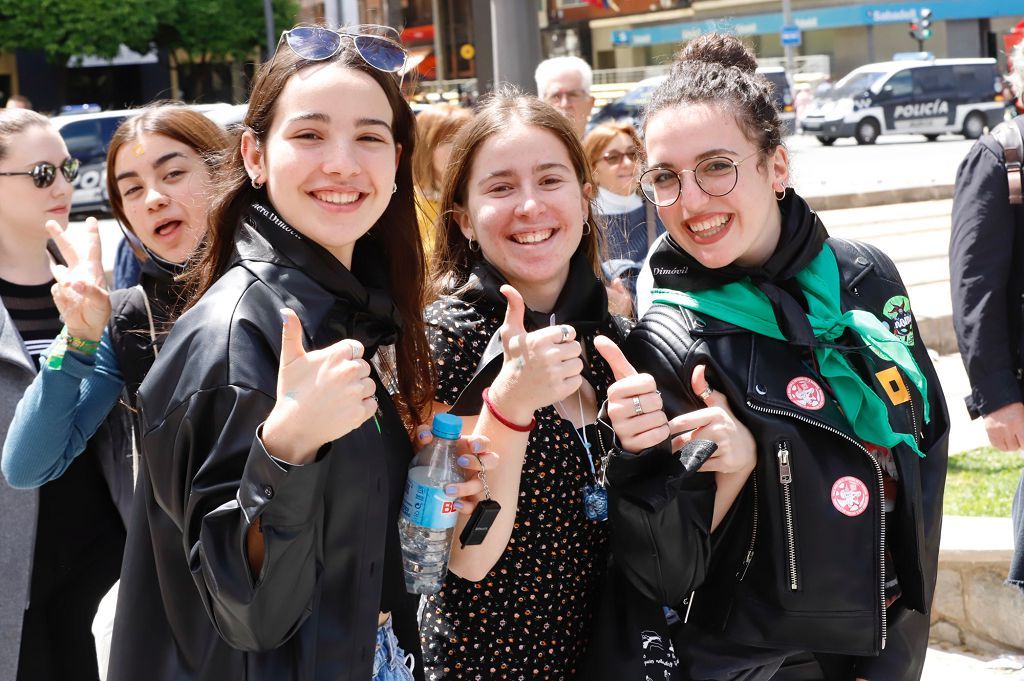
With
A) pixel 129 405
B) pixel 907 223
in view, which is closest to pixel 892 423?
pixel 129 405

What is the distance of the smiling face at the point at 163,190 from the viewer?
3.17 metres

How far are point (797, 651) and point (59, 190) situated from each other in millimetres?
2654

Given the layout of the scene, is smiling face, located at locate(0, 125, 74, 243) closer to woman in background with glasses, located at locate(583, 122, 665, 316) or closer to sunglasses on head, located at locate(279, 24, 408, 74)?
sunglasses on head, located at locate(279, 24, 408, 74)

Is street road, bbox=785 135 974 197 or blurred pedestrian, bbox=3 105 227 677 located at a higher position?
street road, bbox=785 135 974 197

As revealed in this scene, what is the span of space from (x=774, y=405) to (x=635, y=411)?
1.02 feet

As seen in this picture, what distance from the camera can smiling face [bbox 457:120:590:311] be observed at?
8.18ft

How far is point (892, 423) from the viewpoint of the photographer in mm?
2277

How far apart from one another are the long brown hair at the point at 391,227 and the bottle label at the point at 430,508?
0.34m

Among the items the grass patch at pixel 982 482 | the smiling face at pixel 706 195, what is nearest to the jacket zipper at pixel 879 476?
the smiling face at pixel 706 195

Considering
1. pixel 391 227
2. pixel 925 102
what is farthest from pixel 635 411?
pixel 925 102

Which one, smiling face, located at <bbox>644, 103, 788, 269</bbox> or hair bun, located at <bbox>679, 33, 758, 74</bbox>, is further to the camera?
hair bun, located at <bbox>679, 33, 758, 74</bbox>

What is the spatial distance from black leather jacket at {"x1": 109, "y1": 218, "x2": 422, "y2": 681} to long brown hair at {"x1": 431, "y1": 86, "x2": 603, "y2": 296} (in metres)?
0.71

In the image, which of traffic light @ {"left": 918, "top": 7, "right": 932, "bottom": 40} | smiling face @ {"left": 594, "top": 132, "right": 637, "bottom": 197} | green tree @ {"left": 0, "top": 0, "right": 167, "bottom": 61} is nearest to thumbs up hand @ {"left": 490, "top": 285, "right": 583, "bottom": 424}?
smiling face @ {"left": 594, "top": 132, "right": 637, "bottom": 197}

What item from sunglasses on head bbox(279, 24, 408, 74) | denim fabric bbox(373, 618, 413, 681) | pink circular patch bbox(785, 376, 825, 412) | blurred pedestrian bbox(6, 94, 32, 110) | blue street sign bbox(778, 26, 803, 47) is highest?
blue street sign bbox(778, 26, 803, 47)
